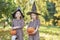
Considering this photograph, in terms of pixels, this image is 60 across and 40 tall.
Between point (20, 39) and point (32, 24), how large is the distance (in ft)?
0.91

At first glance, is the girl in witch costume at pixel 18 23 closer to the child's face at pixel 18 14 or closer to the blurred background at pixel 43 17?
the child's face at pixel 18 14

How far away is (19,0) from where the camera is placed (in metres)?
3.36

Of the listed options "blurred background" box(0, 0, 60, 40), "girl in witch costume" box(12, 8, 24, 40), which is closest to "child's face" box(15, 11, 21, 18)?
"girl in witch costume" box(12, 8, 24, 40)

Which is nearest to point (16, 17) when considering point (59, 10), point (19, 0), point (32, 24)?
point (32, 24)

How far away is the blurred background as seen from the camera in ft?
10.7

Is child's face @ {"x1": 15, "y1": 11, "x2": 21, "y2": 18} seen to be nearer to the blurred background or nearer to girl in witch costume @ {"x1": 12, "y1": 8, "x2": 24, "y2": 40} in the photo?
girl in witch costume @ {"x1": 12, "y1": 8, "x2": 24, "y2": 40}

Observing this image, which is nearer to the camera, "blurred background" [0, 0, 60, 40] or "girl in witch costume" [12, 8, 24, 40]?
"girl in witch costume" [12, 8, 24, 40]

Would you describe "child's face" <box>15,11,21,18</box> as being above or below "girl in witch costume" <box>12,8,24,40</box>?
above

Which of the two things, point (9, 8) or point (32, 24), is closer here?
point (32, 24)

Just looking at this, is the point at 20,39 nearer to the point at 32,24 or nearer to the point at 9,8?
the point at 32,24

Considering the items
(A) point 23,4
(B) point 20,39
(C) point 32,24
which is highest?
(A) point 23,4

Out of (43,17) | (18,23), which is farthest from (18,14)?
(43,17)

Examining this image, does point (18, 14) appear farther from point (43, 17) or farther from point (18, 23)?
point (43, 17)

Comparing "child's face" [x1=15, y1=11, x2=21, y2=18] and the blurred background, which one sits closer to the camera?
"child's face" [x1=15, y1=11, x2=21, y2=18]
